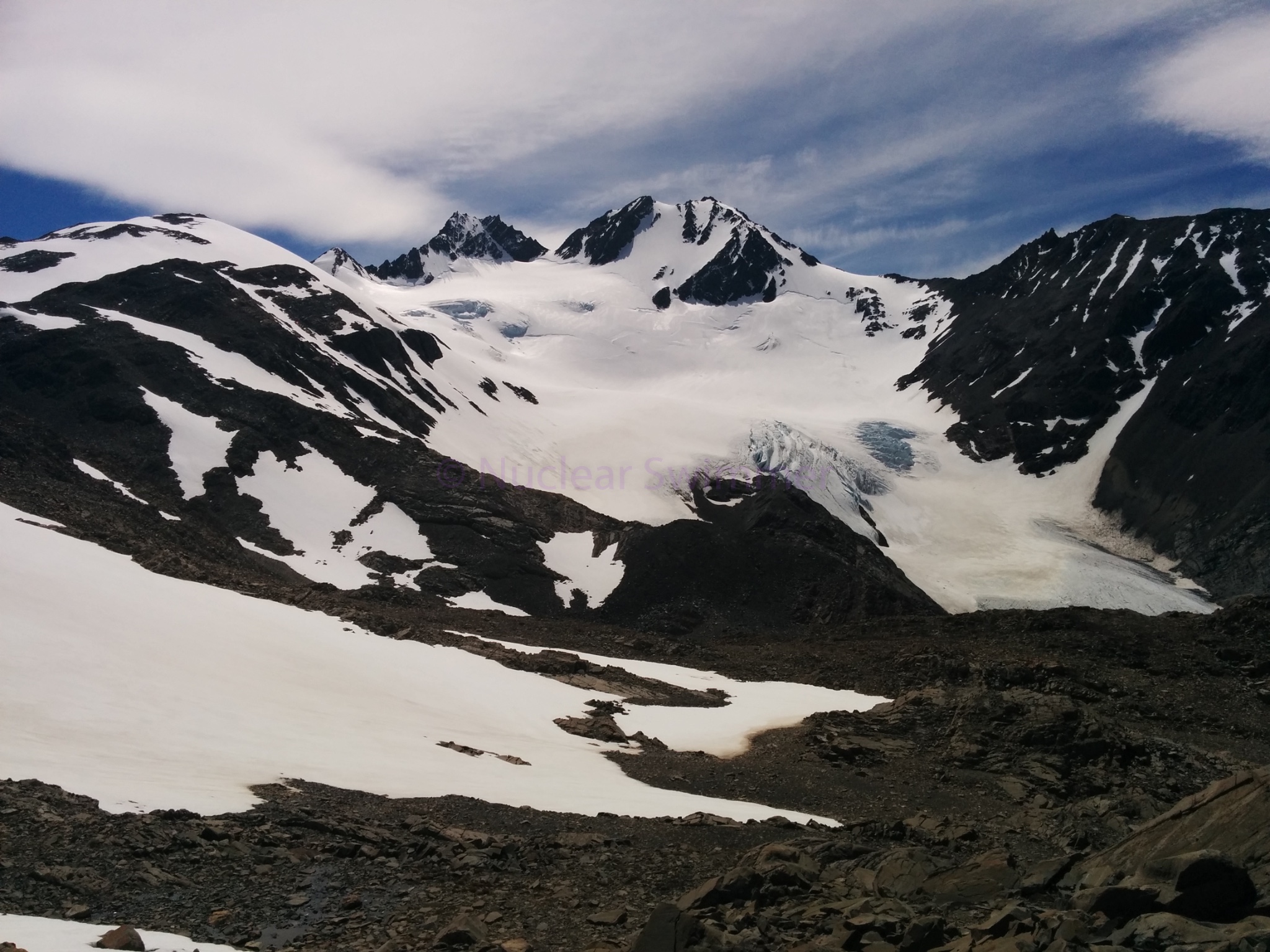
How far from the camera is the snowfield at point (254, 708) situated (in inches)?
773

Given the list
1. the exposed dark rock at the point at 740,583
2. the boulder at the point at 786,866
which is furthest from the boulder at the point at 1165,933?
the exposed dark rock at the point at 740,583

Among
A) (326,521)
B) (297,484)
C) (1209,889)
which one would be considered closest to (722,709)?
(1209,889)

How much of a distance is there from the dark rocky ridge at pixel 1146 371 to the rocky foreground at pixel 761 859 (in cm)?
7098

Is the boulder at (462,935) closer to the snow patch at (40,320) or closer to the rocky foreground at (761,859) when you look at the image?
the rocky foreground at (761,859)

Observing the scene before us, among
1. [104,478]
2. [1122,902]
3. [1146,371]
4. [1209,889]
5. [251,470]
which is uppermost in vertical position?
[1146,371]

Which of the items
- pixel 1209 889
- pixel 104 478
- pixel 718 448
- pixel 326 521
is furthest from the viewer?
pixel 718 448

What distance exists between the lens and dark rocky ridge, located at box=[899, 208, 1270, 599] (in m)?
97.6

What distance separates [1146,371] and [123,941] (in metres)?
144

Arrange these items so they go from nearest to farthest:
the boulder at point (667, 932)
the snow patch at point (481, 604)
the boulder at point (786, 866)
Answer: the boulder at point (667, 932) → the boulder at point (786, 866) → the snow patch at point (481, 604)

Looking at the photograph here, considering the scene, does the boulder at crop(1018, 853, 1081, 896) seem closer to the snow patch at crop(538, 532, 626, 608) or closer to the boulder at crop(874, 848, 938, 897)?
the boulder at crop(874, 848, 938, 897)

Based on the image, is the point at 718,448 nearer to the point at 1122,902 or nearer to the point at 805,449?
the point at 805,449

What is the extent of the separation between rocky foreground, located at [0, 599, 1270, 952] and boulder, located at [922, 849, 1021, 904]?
44mm

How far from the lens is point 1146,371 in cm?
13000

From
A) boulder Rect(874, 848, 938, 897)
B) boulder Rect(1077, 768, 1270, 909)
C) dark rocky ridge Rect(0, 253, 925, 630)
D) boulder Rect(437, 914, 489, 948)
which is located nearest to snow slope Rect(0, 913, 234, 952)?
boulder Rect(437, 914, 489, 948)
